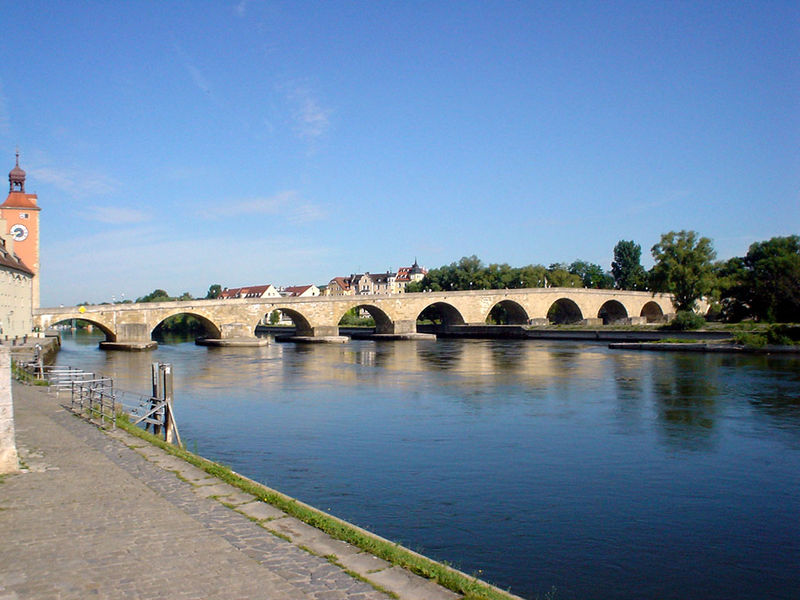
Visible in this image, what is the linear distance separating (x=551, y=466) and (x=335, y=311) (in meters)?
39.0

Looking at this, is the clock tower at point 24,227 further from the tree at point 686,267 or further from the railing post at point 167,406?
the tree at point 686,267

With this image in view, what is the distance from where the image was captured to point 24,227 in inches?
Answer: 1681

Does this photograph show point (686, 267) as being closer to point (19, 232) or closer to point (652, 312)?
point (652, 312)

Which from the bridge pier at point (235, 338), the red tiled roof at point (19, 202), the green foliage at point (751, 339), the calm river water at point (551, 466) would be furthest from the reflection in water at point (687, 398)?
the red tiled roof at point (19, 202)

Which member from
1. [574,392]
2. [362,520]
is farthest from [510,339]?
[362,520]

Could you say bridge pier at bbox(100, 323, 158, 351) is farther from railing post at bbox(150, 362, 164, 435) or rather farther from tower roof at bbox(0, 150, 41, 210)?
railing post at bbox(150, 362, 164, 435)

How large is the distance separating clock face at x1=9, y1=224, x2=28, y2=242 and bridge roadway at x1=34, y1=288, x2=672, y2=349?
655 cm

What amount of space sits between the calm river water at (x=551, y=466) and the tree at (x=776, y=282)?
18679mm

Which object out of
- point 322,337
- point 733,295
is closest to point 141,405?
point 322,337

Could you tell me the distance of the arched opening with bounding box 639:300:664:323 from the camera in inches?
2913

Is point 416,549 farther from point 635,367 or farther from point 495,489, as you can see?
point 635,367

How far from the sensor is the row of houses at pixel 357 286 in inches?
4554

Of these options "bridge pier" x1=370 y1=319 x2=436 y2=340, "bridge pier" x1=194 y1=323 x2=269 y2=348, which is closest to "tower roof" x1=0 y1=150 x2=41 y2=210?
"bridge pier" x1=194 y1=323 x2=269 y2=348

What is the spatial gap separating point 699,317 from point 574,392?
2657cm
